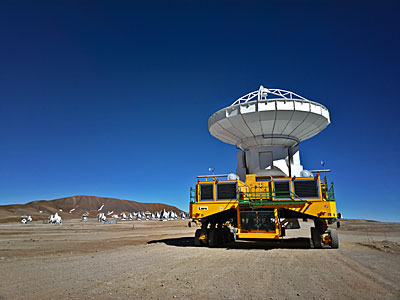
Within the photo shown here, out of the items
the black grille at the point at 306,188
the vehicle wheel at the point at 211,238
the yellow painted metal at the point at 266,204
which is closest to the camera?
the yellow painted metal at the point at 266,204

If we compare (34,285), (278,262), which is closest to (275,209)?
(278,262)

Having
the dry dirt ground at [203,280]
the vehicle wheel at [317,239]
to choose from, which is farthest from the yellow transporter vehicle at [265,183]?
the dry dirt ground at [203,280]

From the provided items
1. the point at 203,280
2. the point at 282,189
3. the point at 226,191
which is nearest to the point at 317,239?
the point at 282,189

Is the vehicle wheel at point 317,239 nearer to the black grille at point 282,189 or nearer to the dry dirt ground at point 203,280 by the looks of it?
the black grille at point 282,189

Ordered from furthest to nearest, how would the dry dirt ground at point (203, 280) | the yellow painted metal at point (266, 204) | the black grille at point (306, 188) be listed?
the black grille at point (306, 188) < the yellow painted metal at point (266, 204) < the dry dirt ground at point (203, 280)

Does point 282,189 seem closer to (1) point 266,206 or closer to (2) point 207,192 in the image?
(1) point 266,206

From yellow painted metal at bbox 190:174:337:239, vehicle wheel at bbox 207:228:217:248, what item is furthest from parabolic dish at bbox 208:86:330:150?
vehicle wheel at bbox 207:228:217:248

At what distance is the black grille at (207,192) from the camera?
1577 centimetres

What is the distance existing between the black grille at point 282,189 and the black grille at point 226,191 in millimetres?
2213

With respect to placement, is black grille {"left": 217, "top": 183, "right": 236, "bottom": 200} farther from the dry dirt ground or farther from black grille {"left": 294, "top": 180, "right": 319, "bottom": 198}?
the dry dirt ground

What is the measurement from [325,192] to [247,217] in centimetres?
413

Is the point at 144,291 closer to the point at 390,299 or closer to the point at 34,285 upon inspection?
the point at 34,285

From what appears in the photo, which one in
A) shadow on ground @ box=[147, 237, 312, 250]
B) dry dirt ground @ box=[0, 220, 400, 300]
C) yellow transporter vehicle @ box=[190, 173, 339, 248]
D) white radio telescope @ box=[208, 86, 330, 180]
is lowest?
shadow on ground @ box=[147, 237, 312, 250]

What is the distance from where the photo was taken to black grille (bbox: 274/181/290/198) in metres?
15.0
